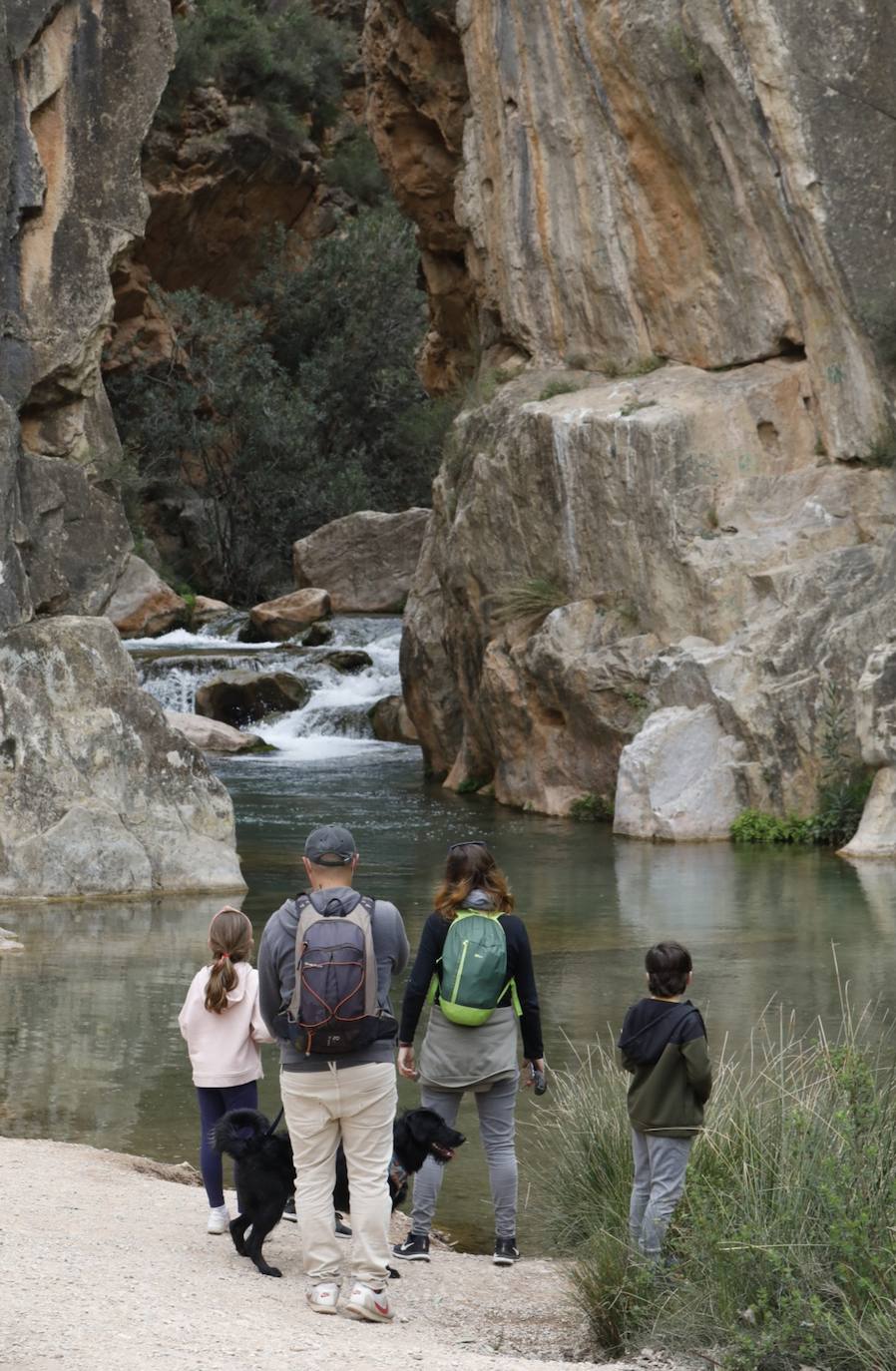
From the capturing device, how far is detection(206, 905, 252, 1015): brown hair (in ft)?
19.3

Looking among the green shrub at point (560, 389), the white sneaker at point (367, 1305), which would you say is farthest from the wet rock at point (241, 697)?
the white sneaker at point (367, 1305)

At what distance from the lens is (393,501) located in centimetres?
4556

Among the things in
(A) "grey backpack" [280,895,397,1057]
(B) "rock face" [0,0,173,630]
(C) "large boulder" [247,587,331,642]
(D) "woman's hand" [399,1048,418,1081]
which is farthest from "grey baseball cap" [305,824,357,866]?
(C) "large boulder" [247,587,331,642]

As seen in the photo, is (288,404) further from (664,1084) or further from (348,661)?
(664,1084)

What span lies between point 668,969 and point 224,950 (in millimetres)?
1494

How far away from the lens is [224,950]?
5910 mm

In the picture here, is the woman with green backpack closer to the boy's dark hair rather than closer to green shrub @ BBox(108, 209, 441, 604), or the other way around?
the boy's dark hair

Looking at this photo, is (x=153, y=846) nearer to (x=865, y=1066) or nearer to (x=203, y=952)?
(x=203, y=952)

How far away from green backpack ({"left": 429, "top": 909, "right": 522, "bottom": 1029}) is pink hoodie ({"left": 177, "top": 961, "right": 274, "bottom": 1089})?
2.23 feet

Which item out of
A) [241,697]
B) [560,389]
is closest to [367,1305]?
[560,389]

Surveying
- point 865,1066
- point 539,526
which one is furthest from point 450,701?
point 865,1066

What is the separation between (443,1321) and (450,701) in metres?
19.7

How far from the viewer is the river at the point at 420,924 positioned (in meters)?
8.06

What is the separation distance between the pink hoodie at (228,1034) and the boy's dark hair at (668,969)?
140 cm
